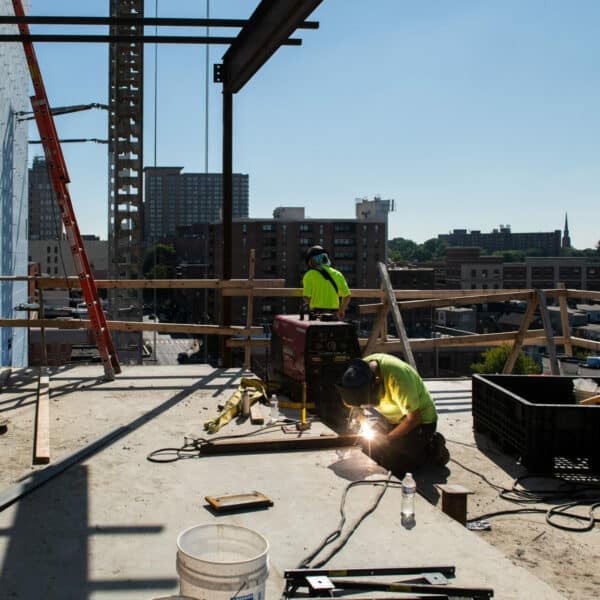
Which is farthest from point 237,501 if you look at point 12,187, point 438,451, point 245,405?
point 12,187

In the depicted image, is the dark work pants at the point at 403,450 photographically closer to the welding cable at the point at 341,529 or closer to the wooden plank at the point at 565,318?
the welding cable at the point at 341,529

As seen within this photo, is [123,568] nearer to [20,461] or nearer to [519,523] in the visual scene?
[20,461]

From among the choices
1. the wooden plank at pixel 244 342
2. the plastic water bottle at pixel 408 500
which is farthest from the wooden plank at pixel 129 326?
the plastic water bottle at pixel 408 500

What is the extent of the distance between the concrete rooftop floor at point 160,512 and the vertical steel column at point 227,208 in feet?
12.2

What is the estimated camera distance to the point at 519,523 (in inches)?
220

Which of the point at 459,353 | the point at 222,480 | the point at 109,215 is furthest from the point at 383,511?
the point at 459,353

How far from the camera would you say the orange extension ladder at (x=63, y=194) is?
995cm

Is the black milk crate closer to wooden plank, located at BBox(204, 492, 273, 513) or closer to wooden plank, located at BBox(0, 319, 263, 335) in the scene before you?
wooden plank, located at BBox(204, 492, 273, 513)

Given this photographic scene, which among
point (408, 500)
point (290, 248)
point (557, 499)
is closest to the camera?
point (408, 500)

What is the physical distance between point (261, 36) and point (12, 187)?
10.5 m

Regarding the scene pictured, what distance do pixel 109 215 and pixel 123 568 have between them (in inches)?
2073

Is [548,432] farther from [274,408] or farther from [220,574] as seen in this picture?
[220,574]

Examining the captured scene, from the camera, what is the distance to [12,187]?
16.7 meters

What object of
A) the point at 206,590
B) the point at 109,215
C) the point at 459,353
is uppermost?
the point at 109,215
